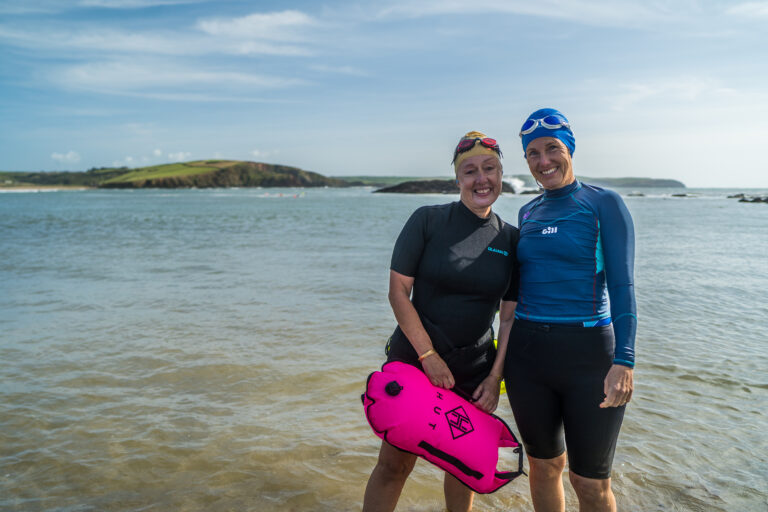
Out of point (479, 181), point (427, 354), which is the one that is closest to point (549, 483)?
point (427, 354)

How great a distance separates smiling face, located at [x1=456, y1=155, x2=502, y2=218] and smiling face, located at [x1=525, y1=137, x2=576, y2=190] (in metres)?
0.25

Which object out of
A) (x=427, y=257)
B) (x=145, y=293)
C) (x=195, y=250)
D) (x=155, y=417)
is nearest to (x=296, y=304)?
(x=145, y=293)

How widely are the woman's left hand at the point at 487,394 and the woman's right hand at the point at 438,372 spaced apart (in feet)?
0.76

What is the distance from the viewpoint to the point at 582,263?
9.29ft

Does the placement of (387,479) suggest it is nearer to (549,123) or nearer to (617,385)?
(617,385)

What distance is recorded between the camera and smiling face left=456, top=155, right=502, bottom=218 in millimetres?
3027

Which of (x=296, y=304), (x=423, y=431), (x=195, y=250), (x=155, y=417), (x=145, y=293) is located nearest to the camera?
(x=423, y=431)

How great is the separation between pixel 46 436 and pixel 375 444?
10.2 ft

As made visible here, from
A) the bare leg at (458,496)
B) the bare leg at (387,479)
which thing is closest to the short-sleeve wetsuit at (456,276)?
the bare leg at (387,479)

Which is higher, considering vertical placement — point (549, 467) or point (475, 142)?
point (475, 142)

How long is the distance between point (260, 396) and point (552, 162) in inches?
168

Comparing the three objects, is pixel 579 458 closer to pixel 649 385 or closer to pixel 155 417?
pixel 649 385

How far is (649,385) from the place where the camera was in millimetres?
5953

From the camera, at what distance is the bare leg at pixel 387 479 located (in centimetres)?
302
